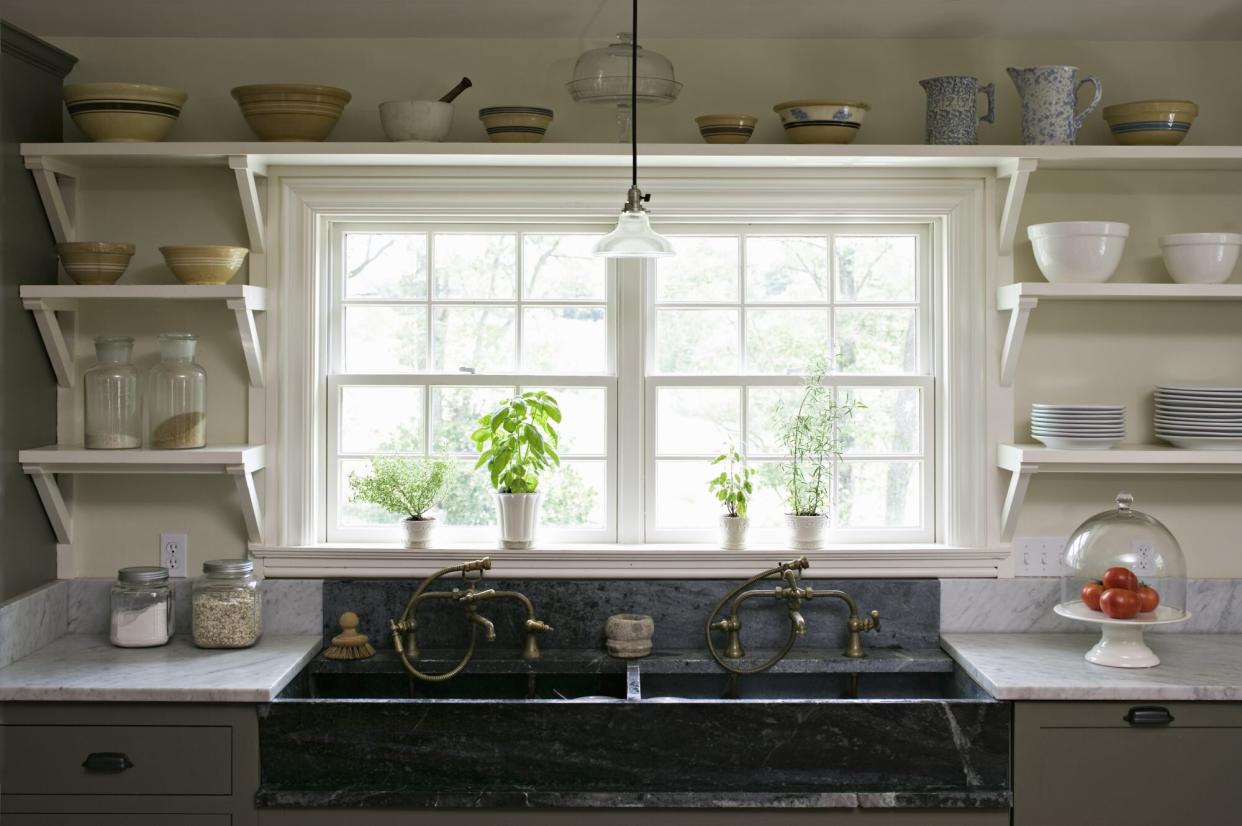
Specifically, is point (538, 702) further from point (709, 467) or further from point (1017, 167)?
point (1017, 167)

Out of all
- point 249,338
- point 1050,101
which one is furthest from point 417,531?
point 1050,101

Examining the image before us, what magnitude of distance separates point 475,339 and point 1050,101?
5.44 feet

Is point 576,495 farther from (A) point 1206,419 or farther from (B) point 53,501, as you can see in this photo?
(A) point 1206,419

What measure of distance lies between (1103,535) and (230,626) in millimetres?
2209

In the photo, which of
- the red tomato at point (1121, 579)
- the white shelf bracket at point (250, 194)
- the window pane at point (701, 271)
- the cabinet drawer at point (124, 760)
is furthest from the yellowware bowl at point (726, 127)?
the cabinet drawer at point (124, 760)

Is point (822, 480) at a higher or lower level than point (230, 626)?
higher

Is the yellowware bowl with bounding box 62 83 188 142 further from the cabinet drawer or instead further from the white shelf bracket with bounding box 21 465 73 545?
the cabinet drawer

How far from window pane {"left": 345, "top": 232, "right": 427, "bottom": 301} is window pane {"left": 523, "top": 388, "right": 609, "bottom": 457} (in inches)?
20.4

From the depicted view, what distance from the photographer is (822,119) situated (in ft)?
9.61

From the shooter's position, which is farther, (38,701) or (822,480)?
(822,480)

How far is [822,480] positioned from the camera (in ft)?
10.5

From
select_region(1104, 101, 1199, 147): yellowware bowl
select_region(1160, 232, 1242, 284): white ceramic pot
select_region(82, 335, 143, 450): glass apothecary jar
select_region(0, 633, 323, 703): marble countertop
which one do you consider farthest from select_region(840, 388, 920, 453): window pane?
select_region(82, 335, 143, 450): glass apothecary jar

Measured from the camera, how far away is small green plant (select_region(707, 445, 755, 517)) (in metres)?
3.11

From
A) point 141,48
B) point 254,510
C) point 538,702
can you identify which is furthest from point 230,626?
point 141,48
